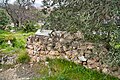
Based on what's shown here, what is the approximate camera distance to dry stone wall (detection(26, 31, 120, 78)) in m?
7.76

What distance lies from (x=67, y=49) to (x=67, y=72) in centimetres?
96

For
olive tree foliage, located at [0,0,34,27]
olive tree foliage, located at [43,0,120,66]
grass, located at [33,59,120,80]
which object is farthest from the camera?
olive tree foliage, located at [0,0,34,27]

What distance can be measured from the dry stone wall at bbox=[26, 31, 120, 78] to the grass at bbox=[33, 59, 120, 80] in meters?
0.18

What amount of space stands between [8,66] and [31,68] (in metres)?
1.43

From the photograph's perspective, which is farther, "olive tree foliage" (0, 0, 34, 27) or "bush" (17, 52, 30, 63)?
"olive tree foliage" (0, 0, 34, 27)

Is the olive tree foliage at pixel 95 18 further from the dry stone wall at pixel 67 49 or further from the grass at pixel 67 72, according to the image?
the grass at pixel 67 72

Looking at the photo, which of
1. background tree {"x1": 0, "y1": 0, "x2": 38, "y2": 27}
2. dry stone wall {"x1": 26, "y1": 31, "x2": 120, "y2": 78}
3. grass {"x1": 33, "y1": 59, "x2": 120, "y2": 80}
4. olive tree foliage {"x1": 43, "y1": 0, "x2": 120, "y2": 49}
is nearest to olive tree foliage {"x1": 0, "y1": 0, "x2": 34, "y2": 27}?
background tree {"x1": 0, "y1": 0, "x2": 38, "y2": 27}

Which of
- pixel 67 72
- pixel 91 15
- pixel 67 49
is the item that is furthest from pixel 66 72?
pixel 91 15

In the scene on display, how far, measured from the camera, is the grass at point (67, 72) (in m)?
7.45

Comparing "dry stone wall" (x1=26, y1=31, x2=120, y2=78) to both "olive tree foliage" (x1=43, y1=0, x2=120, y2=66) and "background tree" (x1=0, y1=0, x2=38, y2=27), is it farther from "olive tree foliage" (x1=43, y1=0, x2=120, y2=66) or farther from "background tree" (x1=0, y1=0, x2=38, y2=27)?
"background tree" (x1=0, y1=0, x2=38, y2=27)

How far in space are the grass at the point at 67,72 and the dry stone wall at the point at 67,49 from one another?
18cm

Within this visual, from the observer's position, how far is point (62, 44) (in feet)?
28.3

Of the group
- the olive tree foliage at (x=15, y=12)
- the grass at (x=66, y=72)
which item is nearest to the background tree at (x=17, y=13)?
the olive tree foliage at (x=15, y=12)

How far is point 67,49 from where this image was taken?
8547 mm
